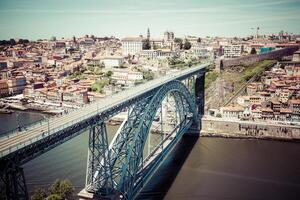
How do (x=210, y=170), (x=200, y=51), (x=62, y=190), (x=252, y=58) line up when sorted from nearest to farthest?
(x=62, y=190) < (x=210, y=170) < (x=252, y=58) < (x=200, y=51)

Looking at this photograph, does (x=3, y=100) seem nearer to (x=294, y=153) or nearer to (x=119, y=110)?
(x=119, y=110)

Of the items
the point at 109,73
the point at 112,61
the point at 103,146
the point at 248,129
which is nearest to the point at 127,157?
the point at 103,146

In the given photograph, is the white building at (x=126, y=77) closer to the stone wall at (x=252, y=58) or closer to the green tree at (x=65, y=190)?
the stone wall at (x=252, y=58)

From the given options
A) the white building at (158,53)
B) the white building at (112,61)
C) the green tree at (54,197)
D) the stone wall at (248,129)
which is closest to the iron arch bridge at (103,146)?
the green tree at (54,197)

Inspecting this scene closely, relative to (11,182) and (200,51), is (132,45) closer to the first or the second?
(200,51)

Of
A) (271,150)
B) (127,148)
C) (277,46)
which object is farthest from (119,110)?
(277,46)

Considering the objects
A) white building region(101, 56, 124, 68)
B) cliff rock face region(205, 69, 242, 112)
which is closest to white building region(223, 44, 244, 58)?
cliff rock face region(205, 69, 242, 112)
